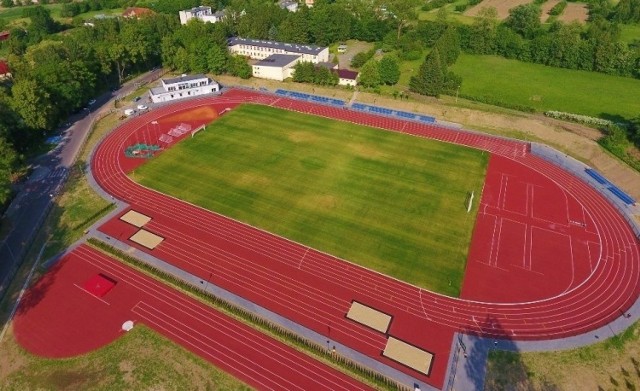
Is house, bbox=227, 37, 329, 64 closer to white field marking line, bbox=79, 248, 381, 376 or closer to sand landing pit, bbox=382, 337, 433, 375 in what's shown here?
white field marking line, bbox=79, 248, 381, 376

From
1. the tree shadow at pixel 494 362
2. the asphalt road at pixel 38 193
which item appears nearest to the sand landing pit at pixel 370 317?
the tree shadow at pixel 494 362

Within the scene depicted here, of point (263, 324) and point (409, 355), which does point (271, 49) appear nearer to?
point (263, 324)

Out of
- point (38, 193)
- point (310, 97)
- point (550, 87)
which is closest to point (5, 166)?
point (38, 193)

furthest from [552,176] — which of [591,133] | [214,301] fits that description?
[214,301]

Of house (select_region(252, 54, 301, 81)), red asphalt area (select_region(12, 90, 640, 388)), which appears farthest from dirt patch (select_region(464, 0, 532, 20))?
red asphalt area (select_region(12, 90, 640, 388))

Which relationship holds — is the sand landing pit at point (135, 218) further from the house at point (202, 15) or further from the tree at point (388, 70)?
the house at point (202, 15)

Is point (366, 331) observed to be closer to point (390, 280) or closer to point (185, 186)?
point (390, 280)
